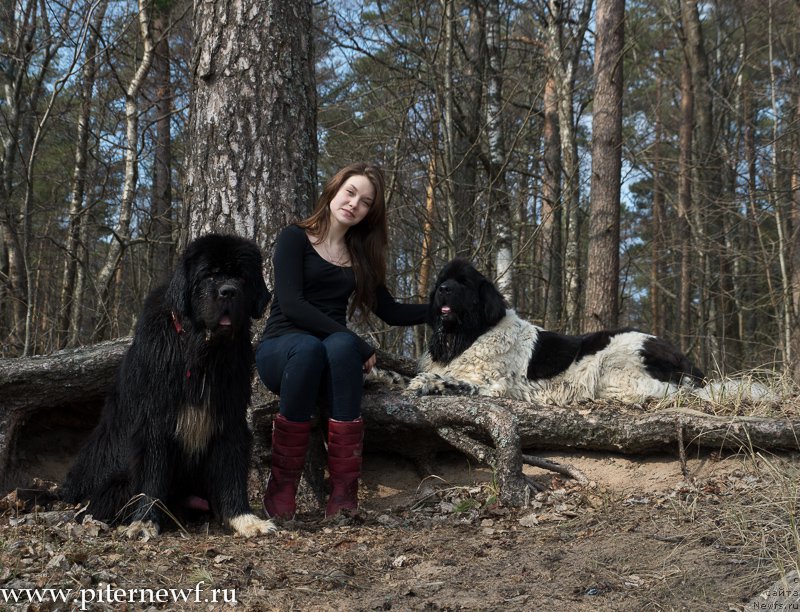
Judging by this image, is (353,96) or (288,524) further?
(353,96)

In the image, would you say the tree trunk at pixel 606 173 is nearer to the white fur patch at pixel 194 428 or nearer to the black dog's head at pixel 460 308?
the black dog's head at pixel 460 308

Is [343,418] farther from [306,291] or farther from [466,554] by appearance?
[466,554]

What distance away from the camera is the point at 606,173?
8.88 m

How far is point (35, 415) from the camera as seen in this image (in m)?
5.14

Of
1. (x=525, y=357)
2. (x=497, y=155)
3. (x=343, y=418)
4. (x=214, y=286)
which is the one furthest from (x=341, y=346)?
(x=497, y=155)

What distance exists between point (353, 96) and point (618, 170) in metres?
3.93

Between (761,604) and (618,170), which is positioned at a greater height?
(618,170)

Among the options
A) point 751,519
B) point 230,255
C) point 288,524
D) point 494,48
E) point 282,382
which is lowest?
point 288,524

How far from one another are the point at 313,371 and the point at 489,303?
8.26ft

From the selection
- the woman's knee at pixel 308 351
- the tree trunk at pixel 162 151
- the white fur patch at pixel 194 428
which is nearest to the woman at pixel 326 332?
the woman's knee at pixel 308 351

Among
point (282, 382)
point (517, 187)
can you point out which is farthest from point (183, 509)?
point (517, 187)

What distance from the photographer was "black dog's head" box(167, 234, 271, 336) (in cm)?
364

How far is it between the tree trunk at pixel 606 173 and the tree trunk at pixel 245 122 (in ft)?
15.8

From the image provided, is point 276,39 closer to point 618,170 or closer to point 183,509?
point 183,509
